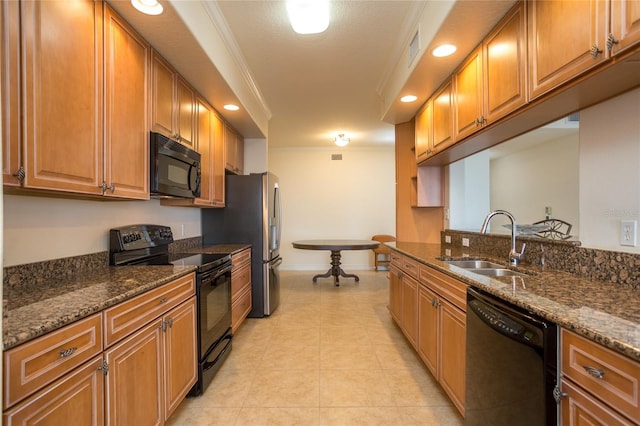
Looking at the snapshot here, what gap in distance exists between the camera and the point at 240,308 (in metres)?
3.14

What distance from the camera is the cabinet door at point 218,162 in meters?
3.20

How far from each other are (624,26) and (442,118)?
1.57m

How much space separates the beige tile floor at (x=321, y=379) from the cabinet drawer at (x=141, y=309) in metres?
0.75

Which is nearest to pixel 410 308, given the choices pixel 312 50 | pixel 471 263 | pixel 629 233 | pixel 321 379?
pixel 471 263

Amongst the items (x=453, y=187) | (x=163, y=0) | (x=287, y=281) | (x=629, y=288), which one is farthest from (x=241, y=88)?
(x=287, y=281)

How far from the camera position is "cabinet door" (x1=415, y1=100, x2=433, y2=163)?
2941 mm

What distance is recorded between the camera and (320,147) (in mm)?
6500

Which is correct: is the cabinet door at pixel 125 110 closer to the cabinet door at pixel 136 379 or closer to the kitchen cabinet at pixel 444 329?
the cabinet door at pixel 136 379

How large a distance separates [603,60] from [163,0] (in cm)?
200

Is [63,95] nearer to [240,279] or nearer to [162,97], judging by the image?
[162,97]

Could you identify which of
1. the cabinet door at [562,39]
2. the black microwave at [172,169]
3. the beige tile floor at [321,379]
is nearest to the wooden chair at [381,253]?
the beige tile floor at [321,379]

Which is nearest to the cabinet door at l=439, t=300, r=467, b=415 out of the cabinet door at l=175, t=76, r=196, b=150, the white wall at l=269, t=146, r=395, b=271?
the cabinet door at l=175, t=76, r=196, b=150

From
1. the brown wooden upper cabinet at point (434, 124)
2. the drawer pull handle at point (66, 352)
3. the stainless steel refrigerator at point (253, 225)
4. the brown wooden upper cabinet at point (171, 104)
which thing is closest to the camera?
the drawer pull handle at point (66, 352)

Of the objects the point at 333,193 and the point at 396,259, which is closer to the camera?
the point at 396,259
